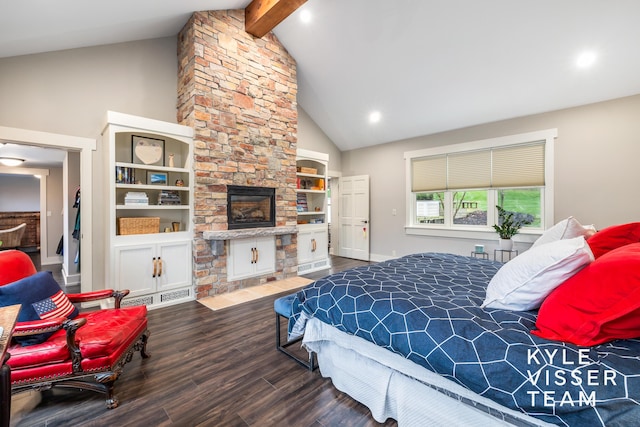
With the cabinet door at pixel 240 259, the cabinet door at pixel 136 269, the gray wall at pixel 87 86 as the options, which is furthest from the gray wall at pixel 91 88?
the cabinet door at pixel 240 259

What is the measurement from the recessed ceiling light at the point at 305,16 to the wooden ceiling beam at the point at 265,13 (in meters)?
0.37

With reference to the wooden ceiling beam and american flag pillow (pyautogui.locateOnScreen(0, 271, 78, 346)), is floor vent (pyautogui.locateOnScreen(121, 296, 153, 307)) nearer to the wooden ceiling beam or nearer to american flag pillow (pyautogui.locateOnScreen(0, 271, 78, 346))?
american flag pillow (pyautogui.locateOnScreen(0, 271, 78, 346))

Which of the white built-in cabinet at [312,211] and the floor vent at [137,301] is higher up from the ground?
the white built-in cabinet at [312,211]

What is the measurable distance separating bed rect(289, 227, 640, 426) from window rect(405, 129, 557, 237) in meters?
3.14

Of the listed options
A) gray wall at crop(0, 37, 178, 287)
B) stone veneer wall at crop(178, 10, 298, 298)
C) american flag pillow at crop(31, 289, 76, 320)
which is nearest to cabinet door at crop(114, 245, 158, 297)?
stone veneer wall at crop(178, 10, 298, 298)

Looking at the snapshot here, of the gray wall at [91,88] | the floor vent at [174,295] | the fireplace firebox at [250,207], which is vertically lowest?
the floor vent at [174,295]

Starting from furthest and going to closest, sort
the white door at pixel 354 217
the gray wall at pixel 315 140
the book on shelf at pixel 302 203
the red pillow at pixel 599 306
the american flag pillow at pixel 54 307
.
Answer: the white door at pixel 354 217
the gray wall at pixel 315 140
the book on shelf at pixel 302 203
the american flag pillow at pixel 54 307
the red pillow at pixel 599 306

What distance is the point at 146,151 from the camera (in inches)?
150

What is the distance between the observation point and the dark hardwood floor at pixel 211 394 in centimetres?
169

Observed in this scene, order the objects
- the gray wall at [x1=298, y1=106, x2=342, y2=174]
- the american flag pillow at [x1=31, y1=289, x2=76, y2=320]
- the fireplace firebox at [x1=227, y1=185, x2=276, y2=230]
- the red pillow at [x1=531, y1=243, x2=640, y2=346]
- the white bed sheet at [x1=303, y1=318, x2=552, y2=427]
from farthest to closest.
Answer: the gray wall at [x1=298, y1=106, x2=342, y2=174] < the fireplace firebox at [x1=227, y1=185, x2=276, y2=230] < the american flag pillow at [x1=31, y1=289, x2=76, y2=320] < the white bed sheet at [x1=303, y1=318, x2=552, y2=427] < the red pillow at [x1=531, y1=243, x2=640, y2=346]

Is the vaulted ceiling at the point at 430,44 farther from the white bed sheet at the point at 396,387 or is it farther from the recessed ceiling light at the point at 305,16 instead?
the white bed sheet at the point at 396,387

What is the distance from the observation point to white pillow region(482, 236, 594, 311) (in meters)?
Answer: 1.37

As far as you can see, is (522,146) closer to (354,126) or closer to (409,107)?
(409,107)

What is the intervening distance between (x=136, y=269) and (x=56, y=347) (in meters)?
1.82
